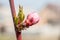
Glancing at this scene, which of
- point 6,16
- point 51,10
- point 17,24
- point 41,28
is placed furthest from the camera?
point 51,10

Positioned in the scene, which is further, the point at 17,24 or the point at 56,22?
the point at 56,22

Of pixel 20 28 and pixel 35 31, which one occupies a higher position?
pixel 20 28

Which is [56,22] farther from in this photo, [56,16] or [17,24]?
[17,24]

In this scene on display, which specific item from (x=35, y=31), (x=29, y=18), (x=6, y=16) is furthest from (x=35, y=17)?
(x=6, y=16)

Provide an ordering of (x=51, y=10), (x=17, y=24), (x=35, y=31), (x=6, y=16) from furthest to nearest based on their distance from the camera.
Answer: (x=51, y=10)
(x=6, y=16)
(x=35, y=31)
(x=17, y=24)

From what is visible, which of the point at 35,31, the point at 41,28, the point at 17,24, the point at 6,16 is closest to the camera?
the point at 17,24

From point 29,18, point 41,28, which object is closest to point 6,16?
point 41,28

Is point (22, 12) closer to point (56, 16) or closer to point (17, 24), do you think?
point (17, 24)

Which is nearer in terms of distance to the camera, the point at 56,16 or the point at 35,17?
the point at 35,17

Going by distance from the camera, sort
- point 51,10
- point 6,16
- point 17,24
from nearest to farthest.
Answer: point 17,24, point 6,16, point 51,10
